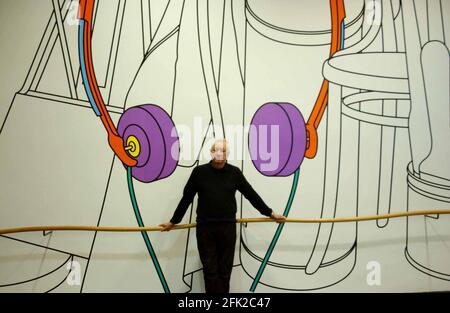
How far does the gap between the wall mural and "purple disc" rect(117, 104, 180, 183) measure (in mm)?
10

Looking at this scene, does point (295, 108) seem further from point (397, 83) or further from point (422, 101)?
point (422, 101)

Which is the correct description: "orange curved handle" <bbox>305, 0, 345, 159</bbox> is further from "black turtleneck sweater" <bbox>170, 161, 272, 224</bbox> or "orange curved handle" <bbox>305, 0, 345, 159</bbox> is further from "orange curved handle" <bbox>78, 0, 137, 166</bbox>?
"orange curved handle" <bbox>78, 0, 137, 166</bbox>

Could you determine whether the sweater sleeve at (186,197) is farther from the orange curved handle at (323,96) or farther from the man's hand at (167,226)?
the orange curved handle at (323,96)

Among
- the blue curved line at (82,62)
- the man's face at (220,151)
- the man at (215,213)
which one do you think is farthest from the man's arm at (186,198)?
the blue curved line at (82,62)

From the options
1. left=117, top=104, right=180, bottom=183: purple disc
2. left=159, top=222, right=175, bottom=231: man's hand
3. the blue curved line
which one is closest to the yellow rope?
left=159, top=222, right=175, bottom=231: man's hand

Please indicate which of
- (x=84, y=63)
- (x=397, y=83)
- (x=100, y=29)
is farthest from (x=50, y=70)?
(x=397, y=83)

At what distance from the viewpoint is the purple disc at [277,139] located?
2.49 meters

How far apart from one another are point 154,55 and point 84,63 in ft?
1.64

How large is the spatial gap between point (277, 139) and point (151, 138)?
0.95m

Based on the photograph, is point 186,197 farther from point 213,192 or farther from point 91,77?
point 91,77

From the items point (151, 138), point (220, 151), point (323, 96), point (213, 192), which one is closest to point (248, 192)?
point (213, 192)

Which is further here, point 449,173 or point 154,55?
point 449,173

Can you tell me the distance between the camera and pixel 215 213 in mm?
2145

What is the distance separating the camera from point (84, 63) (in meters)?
2.33
